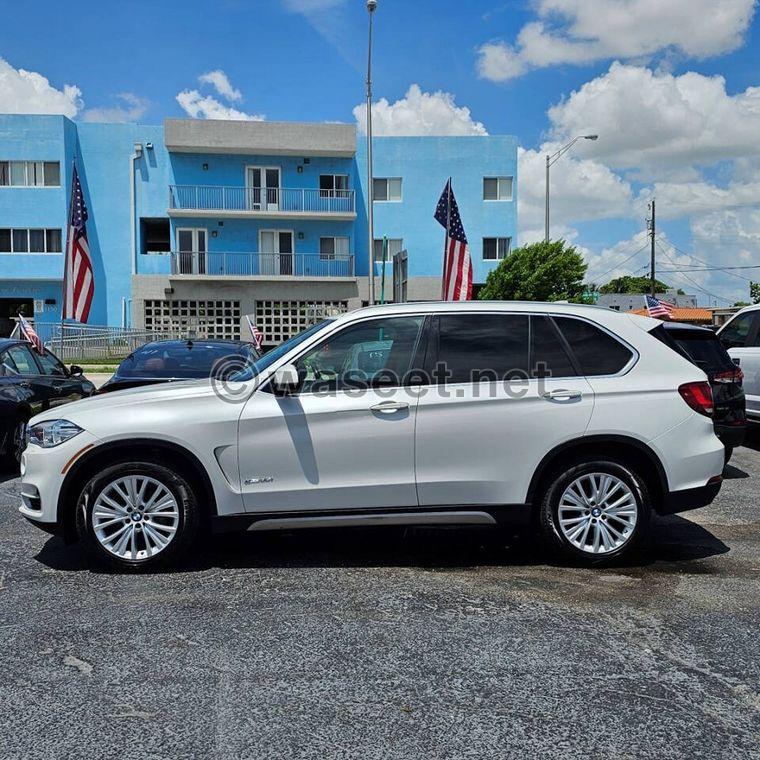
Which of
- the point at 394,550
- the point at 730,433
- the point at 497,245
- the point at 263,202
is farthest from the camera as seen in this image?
the point at 497,245

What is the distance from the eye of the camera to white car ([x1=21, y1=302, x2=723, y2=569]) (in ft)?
16.4

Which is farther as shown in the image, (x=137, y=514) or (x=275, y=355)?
(x=275, y=355)

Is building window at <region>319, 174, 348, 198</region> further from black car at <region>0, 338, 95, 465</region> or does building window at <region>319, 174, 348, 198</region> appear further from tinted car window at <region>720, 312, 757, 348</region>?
tinted car window at <region>720, 312, 757, 348</region>

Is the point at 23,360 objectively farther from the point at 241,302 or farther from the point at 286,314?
the point at 286,314

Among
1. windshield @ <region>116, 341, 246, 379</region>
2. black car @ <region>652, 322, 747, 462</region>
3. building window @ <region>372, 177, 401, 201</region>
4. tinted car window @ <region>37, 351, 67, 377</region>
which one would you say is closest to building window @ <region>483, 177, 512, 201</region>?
building window @ <region>372, 177, 401, 201</region>

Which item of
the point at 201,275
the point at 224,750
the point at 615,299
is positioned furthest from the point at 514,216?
the point at 224,750

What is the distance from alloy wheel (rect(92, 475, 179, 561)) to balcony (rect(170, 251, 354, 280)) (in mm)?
30471

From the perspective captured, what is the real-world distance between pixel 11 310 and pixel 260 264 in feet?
39.7

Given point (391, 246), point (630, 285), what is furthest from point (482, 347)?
point (630, 285)

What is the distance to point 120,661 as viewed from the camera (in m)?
3.79

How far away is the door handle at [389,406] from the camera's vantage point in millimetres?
5035

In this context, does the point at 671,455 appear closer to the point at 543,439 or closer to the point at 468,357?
the point at 543,439

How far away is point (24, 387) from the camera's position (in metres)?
8.94

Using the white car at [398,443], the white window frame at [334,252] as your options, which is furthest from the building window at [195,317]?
the white car at [398,443]
